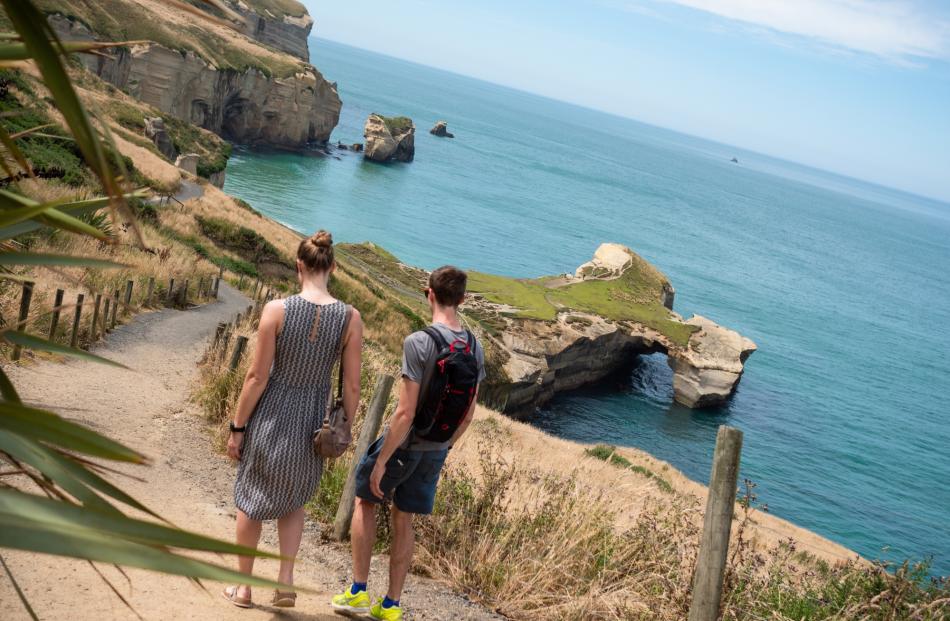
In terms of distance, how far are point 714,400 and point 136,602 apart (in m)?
45.0

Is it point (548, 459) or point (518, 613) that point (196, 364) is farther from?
point (548, 459)

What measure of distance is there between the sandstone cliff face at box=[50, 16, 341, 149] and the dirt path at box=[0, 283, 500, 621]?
186 feet

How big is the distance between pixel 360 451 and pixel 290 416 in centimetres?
166

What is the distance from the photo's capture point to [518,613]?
5.32 meters

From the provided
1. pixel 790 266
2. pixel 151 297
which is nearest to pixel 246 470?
pixel 151 297

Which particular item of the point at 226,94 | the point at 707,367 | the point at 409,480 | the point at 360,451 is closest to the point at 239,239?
the point at 707,367

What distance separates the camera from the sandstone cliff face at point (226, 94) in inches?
2744

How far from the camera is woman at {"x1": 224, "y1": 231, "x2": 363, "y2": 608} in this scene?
4367 millimetres

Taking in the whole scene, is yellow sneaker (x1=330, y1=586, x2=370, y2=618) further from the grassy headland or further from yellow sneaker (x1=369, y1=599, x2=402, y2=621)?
the grassy headland

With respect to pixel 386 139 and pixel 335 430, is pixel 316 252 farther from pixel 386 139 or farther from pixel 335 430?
pixel 386 139

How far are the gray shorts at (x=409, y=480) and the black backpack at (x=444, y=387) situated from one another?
0.57 feet

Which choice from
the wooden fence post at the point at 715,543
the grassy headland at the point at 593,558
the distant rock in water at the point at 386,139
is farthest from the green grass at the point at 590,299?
the distant rock in water at the point at 386,139

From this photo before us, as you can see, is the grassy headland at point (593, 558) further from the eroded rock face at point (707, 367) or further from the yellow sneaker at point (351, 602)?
the eroded rock face at point (707, 367)

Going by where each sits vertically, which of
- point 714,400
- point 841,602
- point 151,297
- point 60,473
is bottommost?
point 714,400
